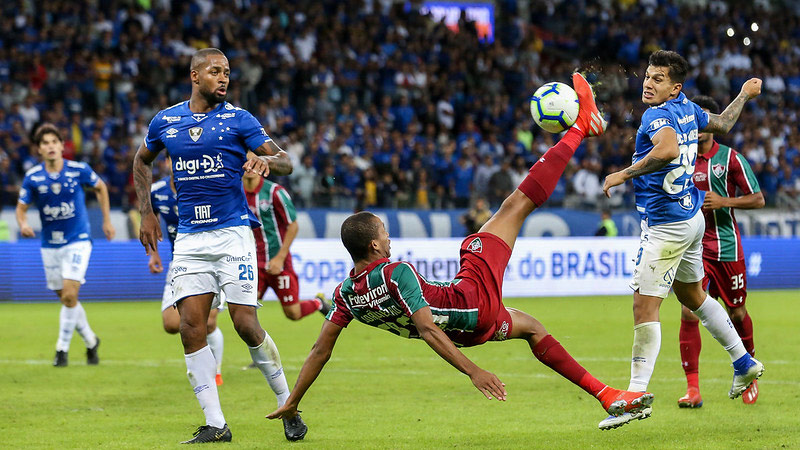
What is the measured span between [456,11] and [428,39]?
7.15 meters

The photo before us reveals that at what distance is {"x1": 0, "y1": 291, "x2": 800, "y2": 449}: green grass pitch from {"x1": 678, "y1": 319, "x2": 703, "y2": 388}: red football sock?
250mm

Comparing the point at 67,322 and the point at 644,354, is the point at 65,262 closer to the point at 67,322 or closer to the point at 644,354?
A: the point at 67,322

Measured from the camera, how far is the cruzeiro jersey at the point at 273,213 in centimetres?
1112

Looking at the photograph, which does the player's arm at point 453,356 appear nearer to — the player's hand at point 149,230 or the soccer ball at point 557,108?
the player's hand at point 149,230

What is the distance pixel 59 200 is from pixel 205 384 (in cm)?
570

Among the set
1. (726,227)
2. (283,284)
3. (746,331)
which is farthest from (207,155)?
(746,331)

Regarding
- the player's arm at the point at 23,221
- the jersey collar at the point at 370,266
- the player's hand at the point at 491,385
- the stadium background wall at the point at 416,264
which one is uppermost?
the jersey collar at the point at 370,266

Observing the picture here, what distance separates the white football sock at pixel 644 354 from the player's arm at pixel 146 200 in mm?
3513

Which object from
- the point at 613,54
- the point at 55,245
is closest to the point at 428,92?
the point at 613,54

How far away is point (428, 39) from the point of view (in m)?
30.1

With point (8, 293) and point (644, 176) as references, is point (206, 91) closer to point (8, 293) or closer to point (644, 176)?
point (644, 176)

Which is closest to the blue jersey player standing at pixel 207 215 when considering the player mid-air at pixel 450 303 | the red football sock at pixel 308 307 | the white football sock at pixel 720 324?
the player mid-air at pixel 450 303

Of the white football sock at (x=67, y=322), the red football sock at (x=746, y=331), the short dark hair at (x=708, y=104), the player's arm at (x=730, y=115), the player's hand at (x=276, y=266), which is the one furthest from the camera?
the white football sock at (x=67, y=322)

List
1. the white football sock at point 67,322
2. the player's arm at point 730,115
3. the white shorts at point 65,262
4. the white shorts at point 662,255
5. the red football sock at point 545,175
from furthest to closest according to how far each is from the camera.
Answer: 1. the white shorts at point 65,262
2. the white football sock at point 67,322
3. the player's arm at point 730,115
4. the white shorts at point 662,255
5. the red football sock at point 545,175
